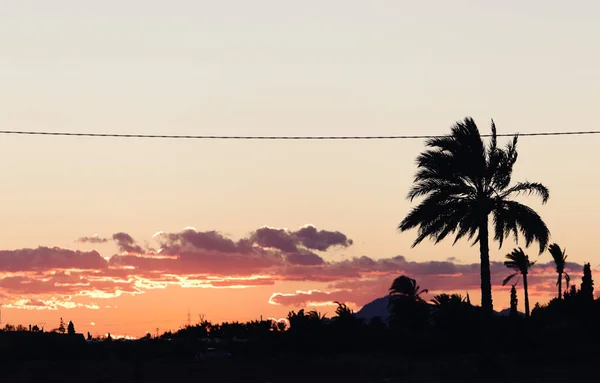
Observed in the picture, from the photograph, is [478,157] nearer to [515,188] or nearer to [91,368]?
[515,188]

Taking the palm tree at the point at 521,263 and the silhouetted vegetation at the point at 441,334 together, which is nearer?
the silhouetted vegetation at the point at 441,334

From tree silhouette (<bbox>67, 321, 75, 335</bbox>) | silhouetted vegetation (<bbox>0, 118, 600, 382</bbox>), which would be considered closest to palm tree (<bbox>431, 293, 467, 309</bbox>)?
silhouetted vegetation (<bbox>0, 118, 600, 382</bbox>)

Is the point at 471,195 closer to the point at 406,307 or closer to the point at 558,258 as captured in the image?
the point at 406,307

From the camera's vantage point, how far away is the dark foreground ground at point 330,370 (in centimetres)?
4019

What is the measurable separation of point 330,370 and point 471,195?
11.2 metres

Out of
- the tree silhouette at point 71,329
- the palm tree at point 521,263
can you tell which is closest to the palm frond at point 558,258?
the palm tree at point 521,263

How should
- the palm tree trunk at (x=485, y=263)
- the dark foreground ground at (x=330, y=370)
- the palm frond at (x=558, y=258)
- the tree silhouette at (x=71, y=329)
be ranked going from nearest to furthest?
1. the dark foreground ground at (x=330, y=370)
2. the palm tree trunk at (x=485, y=263)
3. the tree silhouette at (x=71, y=329)
4. the palm frond at (x=558, y=258)

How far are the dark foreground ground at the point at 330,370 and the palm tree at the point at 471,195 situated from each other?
5.20 m

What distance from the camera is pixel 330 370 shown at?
43656 mm

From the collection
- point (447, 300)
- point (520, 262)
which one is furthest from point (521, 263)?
point (447, 300)

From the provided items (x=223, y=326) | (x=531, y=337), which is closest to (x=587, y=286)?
(x=223, y=326)

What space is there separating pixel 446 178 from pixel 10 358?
80.5ft

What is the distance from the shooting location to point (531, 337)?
49750 millimetres

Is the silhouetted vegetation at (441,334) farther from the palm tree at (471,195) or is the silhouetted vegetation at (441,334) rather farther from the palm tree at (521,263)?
the palm tree at (521,263)
